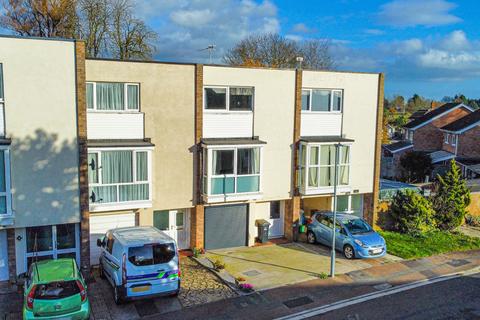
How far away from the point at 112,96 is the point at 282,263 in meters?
8.97

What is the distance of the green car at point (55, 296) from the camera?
11219 mm

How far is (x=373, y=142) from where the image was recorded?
21609 millimetres

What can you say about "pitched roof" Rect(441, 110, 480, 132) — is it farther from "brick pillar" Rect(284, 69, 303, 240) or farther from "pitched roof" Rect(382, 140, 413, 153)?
"brick pillar" Rect(284, 69, 303, 240)

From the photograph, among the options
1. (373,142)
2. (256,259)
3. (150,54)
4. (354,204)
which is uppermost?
(150,54)

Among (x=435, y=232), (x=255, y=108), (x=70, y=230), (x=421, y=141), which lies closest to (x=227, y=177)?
(x=255, y=108)

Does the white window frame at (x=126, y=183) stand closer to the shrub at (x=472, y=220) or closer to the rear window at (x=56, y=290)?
the rear window at (x=56, y=290)

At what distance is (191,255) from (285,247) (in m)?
4.19

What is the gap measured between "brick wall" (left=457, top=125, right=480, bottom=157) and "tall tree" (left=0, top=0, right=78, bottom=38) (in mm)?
33003

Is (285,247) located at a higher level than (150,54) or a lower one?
lower

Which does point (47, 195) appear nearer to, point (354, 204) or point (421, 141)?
point (354, 204)

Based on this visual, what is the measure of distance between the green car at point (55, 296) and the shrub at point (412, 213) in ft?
50.8

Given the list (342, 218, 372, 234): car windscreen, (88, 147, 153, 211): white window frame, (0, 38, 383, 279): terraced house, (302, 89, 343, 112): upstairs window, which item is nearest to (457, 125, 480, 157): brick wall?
(0, 38, 383, 279): terraced house

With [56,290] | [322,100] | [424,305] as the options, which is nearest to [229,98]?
[322,100]

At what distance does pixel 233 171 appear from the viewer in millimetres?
18375
